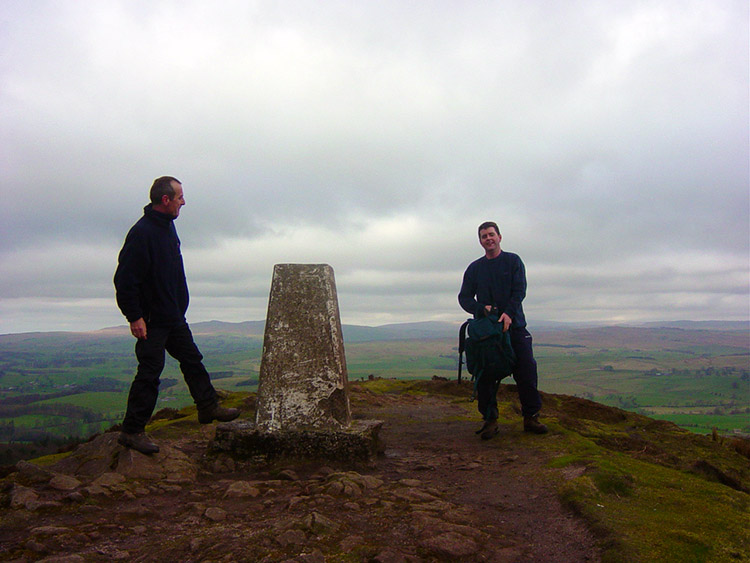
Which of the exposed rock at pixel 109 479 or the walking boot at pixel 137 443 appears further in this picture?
the walking boot at pixel 137 443

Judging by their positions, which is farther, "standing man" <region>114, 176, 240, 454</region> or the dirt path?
"standing man" <region>114, 176, 240, 454</region>

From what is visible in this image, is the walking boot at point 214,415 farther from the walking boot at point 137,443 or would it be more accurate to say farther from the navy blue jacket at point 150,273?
the navy blue jacket at point 150,273

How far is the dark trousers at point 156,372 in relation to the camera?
5605 millimetres

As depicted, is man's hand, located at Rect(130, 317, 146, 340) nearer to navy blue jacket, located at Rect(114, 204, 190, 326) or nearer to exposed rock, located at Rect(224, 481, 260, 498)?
navy blue jacket, located at Rect(114, 204, 190, 326)

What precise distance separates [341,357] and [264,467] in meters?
1.78

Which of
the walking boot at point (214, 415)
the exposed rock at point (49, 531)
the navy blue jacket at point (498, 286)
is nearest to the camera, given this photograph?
the exposed rock at point (49, 531)

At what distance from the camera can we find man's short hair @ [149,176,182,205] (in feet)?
19.8

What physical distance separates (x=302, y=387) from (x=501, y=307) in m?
3.42

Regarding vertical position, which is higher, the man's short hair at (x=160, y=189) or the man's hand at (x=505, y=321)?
the man's short hair at (x=160, y=189)

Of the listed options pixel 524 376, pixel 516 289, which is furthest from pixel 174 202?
pixel 524 376

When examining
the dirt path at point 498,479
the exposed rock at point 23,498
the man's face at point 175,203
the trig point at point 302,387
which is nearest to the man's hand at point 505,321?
the dirt path at point 498,479

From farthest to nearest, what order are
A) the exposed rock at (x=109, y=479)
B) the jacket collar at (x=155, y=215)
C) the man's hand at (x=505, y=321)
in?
the man's hand at (x=505, y=321)
the jacket collar at (x=155, y=215)
the exposed rock at (x=109, y=479)

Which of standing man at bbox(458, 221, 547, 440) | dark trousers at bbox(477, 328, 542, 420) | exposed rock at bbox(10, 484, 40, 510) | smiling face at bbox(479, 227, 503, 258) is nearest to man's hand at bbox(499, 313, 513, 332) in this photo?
standing man at bbox(458, 221, 547, 440)

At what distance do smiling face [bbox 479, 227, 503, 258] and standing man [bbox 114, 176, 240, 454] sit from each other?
15.1 feet
